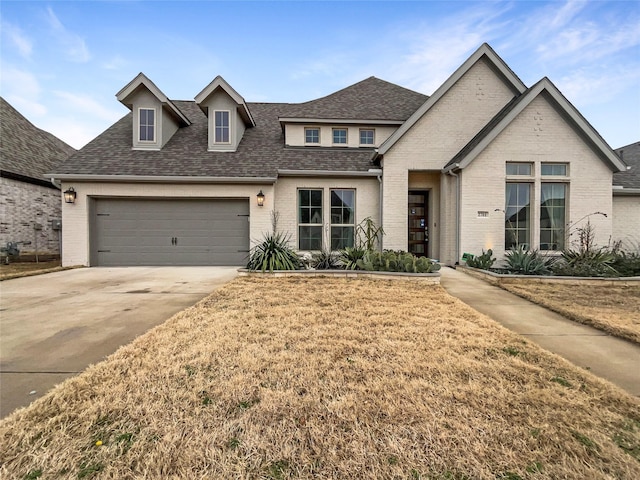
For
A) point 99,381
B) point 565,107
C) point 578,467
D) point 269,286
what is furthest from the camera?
point 565,107

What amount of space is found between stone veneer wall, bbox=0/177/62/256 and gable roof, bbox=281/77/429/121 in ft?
37.9

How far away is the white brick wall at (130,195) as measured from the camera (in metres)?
10.1

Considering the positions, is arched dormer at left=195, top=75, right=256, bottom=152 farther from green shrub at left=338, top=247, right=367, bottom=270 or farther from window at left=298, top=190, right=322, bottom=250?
green shrub at left=338, top=247, right=367, bottom=270

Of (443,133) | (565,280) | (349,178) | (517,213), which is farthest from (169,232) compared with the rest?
(565,280)

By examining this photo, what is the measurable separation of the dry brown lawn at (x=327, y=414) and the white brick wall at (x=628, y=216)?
36.9 feet

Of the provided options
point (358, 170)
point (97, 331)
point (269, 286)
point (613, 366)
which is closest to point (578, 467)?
point (613, 366)

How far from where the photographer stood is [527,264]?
8531mm

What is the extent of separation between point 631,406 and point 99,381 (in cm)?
443

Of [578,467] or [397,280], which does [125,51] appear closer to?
[397,280]

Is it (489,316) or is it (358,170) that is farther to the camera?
(358,170)

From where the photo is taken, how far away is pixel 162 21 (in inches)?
417

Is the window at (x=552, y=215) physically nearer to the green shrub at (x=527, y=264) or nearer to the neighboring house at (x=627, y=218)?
the green shrub at (x=527, y=264)

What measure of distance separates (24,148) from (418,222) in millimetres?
18535

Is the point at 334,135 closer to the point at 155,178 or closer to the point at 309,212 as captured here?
the point at 309,212
